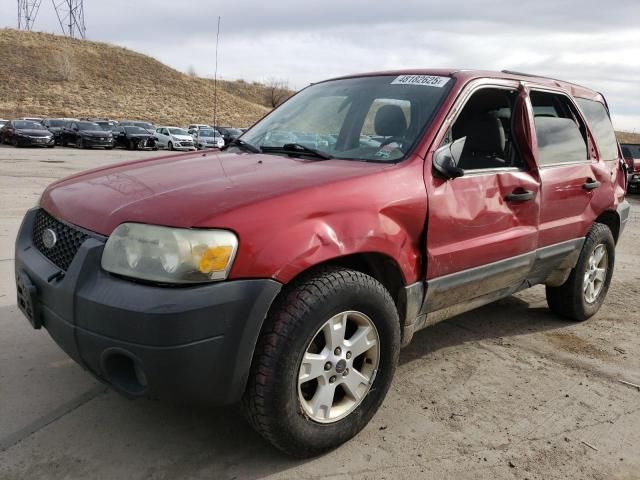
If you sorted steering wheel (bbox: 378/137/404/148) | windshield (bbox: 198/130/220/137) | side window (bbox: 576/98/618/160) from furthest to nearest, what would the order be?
windshield (bbox: 198/130/220/137) → side window (bbox: 576/98/618/160) → steering wheel (bbox: 378/137/404/148)

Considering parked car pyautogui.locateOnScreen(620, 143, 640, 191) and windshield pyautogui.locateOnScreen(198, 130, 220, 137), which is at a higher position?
parked car pyautogui.locateOnScreen(620, 143, 640, 191)

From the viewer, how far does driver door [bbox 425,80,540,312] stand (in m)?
2.97

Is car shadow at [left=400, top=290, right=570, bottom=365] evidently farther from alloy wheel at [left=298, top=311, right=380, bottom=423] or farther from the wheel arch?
alloy wheel at [left=298, top=311, right=380, bottom=423]

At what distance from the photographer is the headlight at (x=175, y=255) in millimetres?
2123

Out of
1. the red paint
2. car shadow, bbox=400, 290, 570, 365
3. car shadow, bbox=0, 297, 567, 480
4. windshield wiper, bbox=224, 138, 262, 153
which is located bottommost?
car shadow, bbox=0, 297, 567, 480

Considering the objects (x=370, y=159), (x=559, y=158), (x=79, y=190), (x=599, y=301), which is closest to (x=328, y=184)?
(x=370, y=159)

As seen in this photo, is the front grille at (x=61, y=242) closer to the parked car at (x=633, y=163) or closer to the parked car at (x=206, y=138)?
the parked car at (x=633, y=163)

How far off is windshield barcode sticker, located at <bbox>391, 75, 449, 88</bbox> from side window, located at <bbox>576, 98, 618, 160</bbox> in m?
1.65

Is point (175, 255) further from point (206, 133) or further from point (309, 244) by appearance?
point (206, 133)

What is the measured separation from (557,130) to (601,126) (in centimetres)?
87

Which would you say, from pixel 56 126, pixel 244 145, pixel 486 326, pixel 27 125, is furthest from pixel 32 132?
pixel 486 326

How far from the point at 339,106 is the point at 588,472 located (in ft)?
7.87

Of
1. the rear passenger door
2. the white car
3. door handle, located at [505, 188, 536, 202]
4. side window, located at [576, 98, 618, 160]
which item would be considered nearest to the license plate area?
door handle, located at [505, 188, 536, 202]

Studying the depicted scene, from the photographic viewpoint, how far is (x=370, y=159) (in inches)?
117
